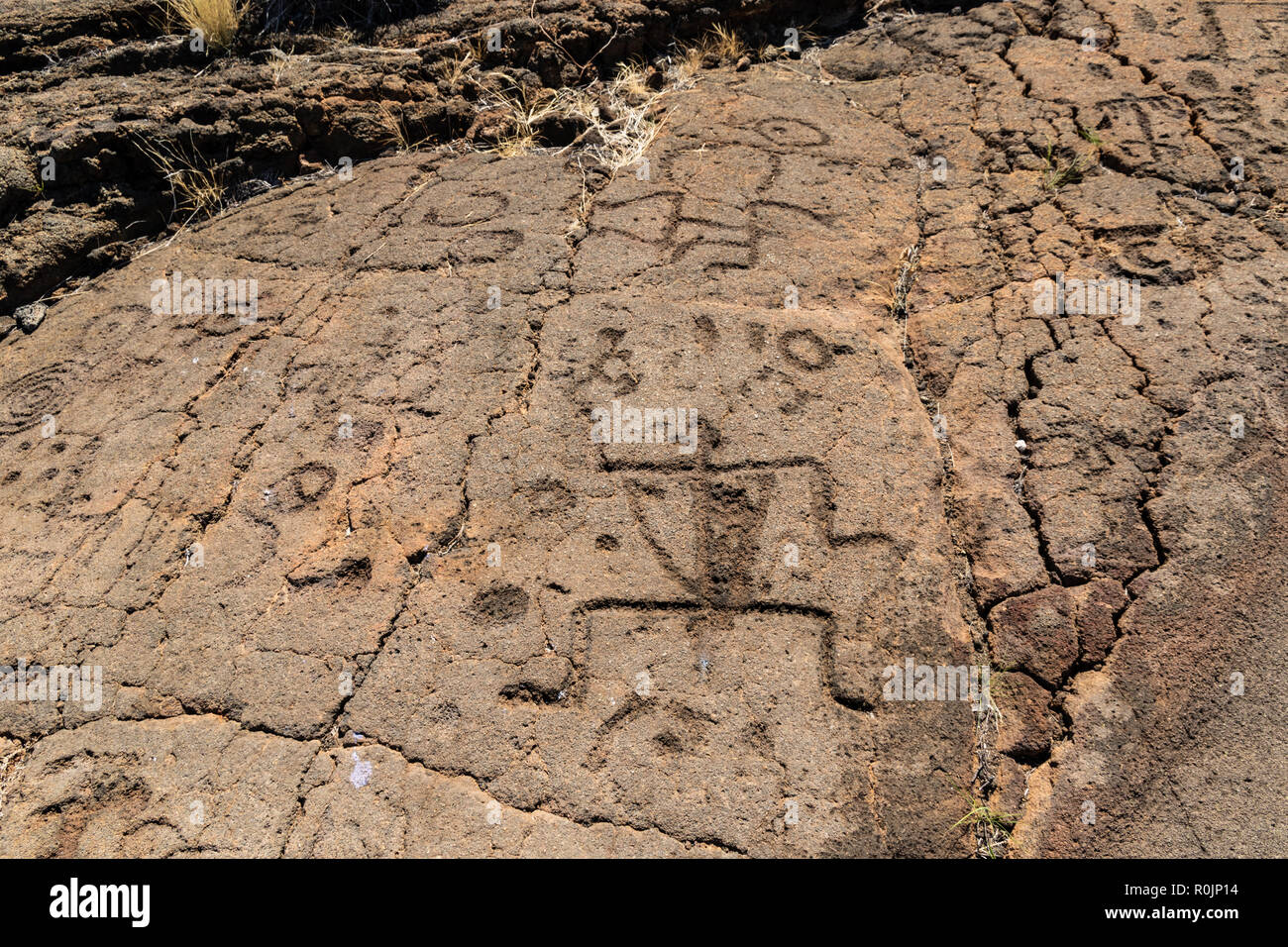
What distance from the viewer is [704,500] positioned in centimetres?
223

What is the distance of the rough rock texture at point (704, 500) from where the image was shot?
1877mm

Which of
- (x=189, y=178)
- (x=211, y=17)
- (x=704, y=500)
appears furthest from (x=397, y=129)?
(x=704, y=500)

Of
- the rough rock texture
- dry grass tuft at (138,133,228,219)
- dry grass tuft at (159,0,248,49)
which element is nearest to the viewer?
the rough rock texture

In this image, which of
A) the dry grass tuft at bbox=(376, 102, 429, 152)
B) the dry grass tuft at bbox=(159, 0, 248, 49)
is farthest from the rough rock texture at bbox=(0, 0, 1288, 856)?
the dry grass tuft at bbox=(159, 0, 248, 49)

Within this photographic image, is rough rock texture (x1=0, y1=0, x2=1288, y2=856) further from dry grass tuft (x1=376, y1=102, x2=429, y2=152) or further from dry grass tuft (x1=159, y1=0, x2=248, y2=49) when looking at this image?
dry grass tuft (x1=159, y1=0, x2=248, y2=49)

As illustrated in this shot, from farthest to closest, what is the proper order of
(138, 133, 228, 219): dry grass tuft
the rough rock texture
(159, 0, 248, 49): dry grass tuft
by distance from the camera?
1. (159, 0, 248, 49): dry grass tuft
2. (138, 133, 228, 219): dry grass tuft
3. the rough rock texture

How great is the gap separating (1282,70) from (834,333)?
196 centimetres

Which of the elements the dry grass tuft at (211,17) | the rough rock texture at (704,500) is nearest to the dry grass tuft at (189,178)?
the rough rock texture at (704,500)

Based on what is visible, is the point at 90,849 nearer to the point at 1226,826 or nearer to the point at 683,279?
the point at 683,279

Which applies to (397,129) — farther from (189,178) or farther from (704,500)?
(704,500)

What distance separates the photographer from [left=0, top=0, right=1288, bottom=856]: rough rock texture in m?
1.88

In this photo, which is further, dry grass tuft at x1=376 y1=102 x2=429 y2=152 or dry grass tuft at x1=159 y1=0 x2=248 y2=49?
dry grass tuft at x1=159 y1=0 x2=248 y2=49

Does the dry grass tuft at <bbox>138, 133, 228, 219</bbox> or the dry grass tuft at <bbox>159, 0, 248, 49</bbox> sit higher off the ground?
the dry grass tuft at <bbox>159, 0, 248, 49</bbox>

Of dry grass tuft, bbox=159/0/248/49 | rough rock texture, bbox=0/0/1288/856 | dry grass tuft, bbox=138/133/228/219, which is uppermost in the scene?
dry grass tuft, bbox=159/0/248/49
